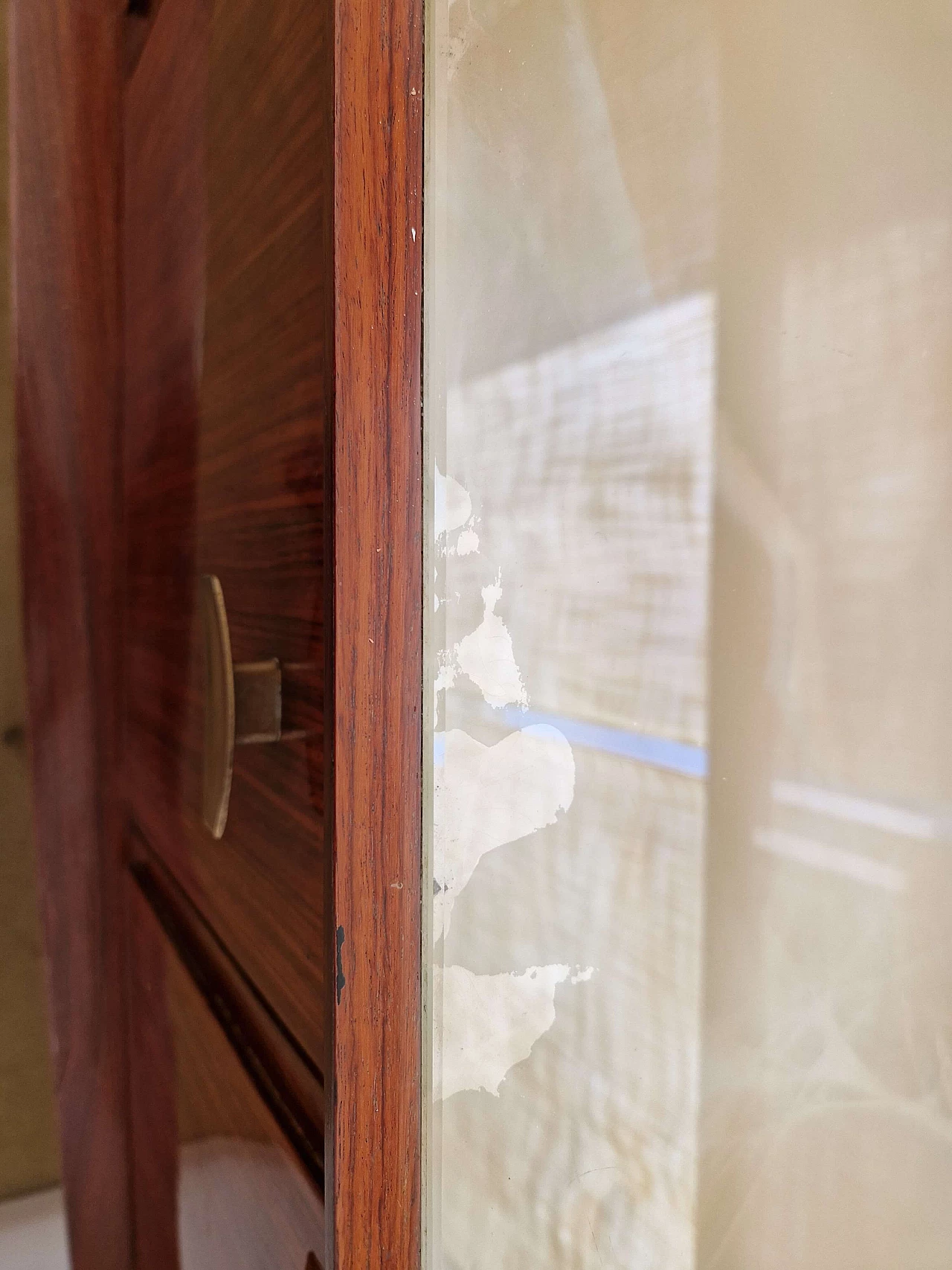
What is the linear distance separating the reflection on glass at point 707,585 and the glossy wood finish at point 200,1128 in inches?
3.1

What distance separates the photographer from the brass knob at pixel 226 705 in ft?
1.03

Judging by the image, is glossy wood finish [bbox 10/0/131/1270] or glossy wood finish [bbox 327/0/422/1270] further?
glossy wood finish [bbox 10/0/131/1270]

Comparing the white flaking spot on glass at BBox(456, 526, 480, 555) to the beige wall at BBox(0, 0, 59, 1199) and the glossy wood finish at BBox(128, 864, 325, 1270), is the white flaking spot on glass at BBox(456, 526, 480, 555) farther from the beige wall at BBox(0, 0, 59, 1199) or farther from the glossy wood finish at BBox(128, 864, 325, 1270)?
the beige wall at BBox(0, 0, 59, 1199)

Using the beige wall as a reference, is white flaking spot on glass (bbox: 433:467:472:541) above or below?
above

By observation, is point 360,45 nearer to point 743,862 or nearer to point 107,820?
point 743,862

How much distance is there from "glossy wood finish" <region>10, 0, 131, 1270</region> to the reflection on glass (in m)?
0.44

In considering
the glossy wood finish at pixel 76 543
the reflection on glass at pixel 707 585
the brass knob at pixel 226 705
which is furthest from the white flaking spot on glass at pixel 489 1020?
the glossy wood finish at pixel 76 543

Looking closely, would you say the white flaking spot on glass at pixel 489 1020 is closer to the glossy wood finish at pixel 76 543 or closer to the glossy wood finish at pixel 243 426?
the glossy wood finish at pixel 243 426

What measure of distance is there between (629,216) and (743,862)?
230mm

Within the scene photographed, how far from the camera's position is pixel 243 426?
1.18ft

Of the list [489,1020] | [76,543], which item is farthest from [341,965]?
[76,543]

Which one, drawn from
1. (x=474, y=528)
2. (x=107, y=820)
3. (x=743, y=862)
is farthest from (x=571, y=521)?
(x=107, y=820)

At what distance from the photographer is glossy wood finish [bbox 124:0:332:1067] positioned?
288mm

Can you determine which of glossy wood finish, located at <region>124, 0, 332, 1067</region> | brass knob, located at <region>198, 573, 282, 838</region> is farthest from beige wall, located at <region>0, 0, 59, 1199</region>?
brass knob, located at <region>198, 573, 282, 838</region>
